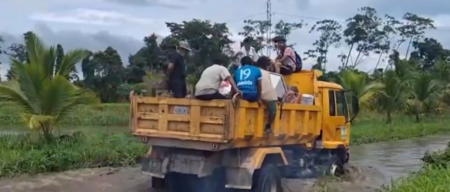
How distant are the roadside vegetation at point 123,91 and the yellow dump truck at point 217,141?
1.56m

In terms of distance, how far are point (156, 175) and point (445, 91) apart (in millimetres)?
29469

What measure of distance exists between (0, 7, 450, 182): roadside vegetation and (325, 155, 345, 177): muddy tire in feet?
9.92

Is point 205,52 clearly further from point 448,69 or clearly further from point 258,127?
point 258,127

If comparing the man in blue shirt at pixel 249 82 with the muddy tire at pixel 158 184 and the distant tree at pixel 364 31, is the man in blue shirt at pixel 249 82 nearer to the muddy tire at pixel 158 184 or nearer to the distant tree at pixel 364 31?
the muddy tire at pixel 158 184

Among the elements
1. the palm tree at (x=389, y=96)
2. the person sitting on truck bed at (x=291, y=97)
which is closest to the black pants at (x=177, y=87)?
the person sitting on truck bed at (x=291, y=97)

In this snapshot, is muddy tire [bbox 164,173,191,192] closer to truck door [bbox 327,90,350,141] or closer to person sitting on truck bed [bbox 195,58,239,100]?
person sitting on truck bed [bbox 195,58,239,100]

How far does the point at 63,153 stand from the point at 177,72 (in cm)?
372

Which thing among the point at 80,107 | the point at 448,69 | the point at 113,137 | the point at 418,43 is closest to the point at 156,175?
the point at 80,107

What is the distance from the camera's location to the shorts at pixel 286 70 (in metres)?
11.8

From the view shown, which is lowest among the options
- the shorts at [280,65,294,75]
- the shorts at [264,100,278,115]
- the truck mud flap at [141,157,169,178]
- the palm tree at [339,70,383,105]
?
the truck mud flap at [141,157,169,178]

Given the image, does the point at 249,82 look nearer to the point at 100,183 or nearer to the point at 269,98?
the point at 269,98

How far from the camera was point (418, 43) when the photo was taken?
189 ft

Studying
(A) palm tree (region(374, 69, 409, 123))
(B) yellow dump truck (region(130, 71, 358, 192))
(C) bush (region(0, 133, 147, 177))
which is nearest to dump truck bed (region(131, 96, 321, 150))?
(B) yellow dump truck (region(130, 71, 358, 192))

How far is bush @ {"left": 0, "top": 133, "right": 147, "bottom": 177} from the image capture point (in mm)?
12016
